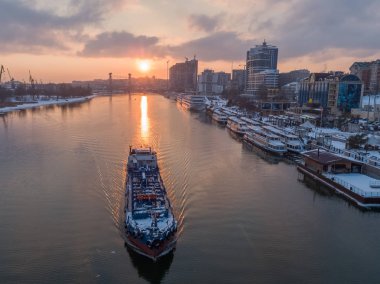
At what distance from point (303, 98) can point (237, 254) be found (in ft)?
93.0

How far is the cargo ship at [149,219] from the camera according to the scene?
651 cm

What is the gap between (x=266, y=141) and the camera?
17078 mm

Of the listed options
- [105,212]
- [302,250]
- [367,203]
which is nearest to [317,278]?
[302,250]

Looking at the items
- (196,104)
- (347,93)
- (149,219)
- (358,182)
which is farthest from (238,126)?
(196,104)

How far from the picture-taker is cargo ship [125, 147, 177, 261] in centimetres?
651

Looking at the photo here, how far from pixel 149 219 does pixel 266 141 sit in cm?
1084

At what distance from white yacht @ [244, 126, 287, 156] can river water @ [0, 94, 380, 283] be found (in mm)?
1391

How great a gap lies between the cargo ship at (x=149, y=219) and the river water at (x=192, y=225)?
26cm

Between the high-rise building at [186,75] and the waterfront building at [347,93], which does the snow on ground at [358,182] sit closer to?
the waterfront building at [347,93]

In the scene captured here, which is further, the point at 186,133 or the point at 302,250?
the point at 186,133

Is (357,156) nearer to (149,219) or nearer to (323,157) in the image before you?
(323,157)

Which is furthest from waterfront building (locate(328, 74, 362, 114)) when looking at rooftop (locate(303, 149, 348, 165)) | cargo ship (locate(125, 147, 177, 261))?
cargo ship (locate(125, 147, 177, 261))

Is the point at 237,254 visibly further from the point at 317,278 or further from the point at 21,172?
the point at 21,172

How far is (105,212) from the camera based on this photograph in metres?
8.55
